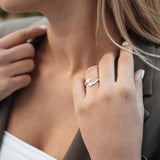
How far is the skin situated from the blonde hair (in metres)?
0.06

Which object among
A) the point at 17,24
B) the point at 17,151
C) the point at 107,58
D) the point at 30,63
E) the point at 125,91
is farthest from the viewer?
the point at 17,24

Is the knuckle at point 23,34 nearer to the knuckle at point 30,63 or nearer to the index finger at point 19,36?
the index finger at point 19,36

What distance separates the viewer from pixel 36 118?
4.00ft

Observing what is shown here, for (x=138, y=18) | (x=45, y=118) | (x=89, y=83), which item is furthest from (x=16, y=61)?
(x=138, y=18)

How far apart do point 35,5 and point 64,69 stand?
0.29 meters

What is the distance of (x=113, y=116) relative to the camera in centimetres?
94

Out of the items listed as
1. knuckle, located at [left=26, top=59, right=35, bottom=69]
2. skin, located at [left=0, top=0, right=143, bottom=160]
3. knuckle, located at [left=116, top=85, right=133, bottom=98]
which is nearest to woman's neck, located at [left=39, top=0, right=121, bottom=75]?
skin, located at [left=0, top=0, right=143, bottom=160]

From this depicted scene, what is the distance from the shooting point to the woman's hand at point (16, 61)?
1.21 metres

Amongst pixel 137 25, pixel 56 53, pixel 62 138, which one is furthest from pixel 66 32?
pixel 62 138

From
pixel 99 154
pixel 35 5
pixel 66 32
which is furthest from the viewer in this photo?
pixel 66 32

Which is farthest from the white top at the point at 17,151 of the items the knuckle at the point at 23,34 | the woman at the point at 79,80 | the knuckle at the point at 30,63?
the knuckle at the point at 23,34

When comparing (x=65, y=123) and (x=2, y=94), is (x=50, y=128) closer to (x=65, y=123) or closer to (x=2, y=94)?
(x=65, y=123)

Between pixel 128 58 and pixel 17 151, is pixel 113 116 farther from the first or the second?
pixel 17 151

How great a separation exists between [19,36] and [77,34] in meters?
0.25
